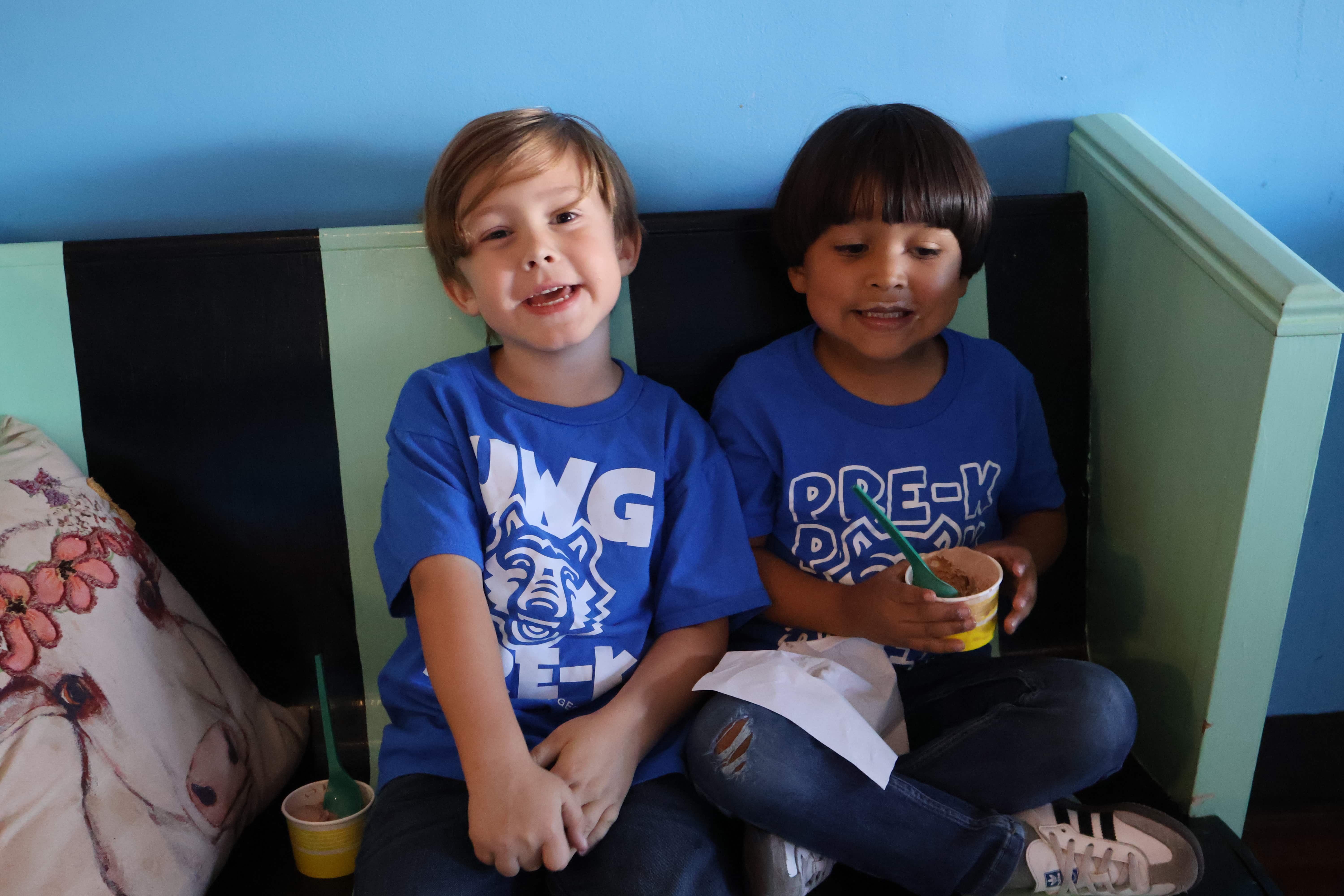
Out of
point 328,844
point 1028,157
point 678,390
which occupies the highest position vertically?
point 1028,157

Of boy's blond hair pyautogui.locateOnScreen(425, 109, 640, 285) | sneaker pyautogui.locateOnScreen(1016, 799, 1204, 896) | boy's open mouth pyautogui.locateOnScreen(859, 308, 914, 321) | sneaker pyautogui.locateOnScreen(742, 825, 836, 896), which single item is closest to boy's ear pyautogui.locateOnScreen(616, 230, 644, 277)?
boy's blond hair pyautogui.locateOnScreen(425, 109, 640, 285)

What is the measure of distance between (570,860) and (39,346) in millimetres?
811

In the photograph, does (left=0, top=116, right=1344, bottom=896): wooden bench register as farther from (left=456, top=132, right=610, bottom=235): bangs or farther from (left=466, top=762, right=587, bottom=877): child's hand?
(left=466, top=762, right=587, bottom=877): child's hand

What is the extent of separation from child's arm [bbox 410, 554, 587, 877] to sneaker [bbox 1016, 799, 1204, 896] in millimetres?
443

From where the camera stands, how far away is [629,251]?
3.58ft

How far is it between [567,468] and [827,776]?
39cm

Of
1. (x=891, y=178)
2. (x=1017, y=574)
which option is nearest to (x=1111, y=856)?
(x=1017, y=574)

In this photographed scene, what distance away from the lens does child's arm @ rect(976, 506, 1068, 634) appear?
996 mm

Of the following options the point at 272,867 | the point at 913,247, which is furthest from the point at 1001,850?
the point at 272,867

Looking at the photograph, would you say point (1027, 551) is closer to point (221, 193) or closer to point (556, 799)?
point (556, 799)

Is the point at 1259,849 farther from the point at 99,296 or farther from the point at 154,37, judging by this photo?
the point at 154,37

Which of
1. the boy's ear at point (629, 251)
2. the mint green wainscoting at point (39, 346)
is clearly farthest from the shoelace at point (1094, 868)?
the mint green wainscoting at point (39, 346)

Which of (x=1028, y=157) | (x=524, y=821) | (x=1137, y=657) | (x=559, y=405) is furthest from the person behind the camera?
(x=1028, y=157)

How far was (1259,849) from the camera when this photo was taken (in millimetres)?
1323
